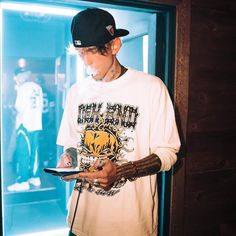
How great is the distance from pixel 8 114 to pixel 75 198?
274cm

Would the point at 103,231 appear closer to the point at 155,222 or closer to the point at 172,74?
the point at 155,222

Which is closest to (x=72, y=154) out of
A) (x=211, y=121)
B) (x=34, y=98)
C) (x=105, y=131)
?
(x=105, y=131)

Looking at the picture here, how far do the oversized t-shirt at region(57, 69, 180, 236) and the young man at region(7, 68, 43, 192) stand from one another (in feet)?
7.91

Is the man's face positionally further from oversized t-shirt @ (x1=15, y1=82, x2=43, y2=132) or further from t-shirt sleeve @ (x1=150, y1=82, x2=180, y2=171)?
oversized t-shirt @ (x1=15, y1=82, x2=43, y2=132)

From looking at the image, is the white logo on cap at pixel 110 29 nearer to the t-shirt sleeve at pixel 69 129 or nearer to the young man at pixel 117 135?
the young man at pixel 117 135

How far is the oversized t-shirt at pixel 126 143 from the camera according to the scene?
1327 millimetres

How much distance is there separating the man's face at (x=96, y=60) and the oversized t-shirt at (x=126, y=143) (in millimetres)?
70

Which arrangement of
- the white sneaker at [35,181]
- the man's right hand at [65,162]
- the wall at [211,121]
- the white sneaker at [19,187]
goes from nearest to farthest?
the man's right hand at [65,162] < the wall at [211,121] < the white sneaker at [19,187] < the white sneaker at [35,181]

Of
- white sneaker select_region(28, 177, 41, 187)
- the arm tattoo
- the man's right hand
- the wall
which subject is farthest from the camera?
white sneaker select_region(28, 177, 41, 187)

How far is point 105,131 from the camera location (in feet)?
4.56

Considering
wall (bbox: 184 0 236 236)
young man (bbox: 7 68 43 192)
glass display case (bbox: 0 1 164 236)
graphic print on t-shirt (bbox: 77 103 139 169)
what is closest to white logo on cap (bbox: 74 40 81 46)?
graphic print on t-shirt (bbox: 77 103 139 169)

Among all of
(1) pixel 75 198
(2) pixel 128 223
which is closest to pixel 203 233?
(2) pixel 128 223

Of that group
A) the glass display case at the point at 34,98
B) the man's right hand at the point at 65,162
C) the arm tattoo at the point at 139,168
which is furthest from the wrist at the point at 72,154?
the glass display case at the point at 34,98

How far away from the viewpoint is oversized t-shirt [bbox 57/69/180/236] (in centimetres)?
133
